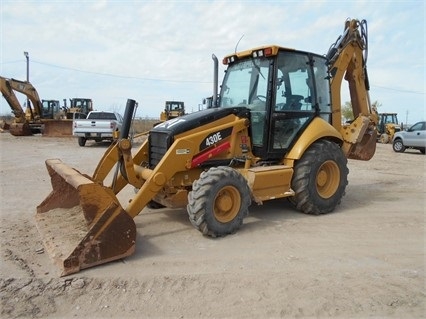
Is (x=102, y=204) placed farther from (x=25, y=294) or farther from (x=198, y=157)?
(x=198, y=157)

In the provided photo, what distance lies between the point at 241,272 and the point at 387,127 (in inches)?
1046

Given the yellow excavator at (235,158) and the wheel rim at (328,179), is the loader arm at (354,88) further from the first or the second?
the wheel rim at (328,179)

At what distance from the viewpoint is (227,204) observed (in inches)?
216

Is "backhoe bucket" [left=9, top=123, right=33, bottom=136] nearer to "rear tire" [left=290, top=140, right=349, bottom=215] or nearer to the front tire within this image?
the front tire

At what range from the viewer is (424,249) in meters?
5.22

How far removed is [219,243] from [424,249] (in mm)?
2652

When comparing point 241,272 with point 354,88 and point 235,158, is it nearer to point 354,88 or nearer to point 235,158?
point 235,158

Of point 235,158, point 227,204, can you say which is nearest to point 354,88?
point 235,158

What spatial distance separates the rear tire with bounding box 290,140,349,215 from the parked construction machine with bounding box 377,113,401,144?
70.3 feet

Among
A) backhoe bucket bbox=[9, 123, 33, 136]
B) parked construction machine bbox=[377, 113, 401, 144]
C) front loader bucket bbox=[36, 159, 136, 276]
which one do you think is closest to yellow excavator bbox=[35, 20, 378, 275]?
front loader bucket bbox=[36, 159, 136, 276]

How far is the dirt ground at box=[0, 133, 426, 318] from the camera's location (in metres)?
3.60

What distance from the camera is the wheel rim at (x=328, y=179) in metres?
6.89

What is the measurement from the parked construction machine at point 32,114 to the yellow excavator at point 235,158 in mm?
20442

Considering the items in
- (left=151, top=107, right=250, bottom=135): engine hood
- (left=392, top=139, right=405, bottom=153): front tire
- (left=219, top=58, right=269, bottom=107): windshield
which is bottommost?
(left=392, top=139, right=405, bottom=153): front tire
